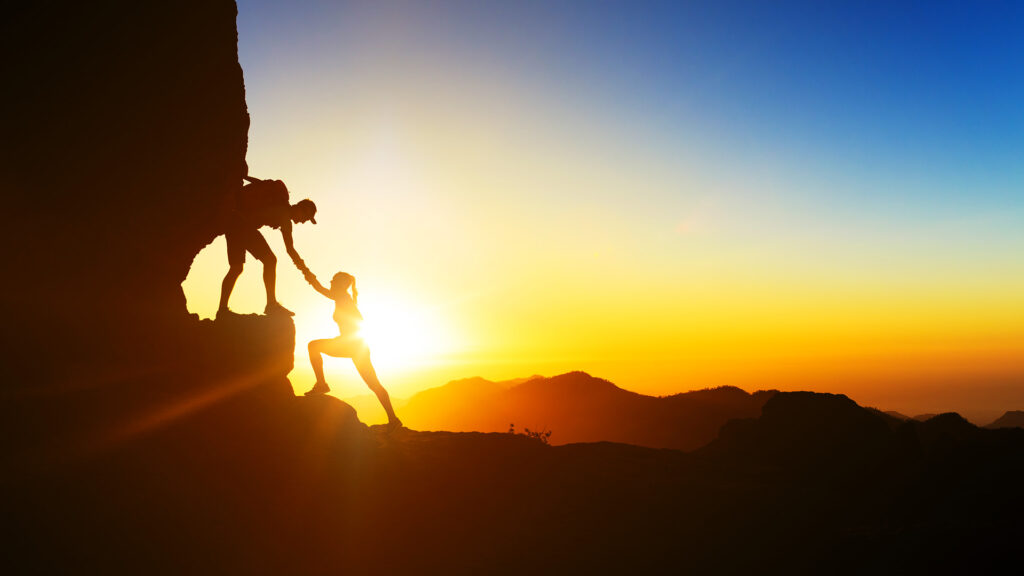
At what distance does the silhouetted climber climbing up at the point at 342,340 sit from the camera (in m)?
11.2

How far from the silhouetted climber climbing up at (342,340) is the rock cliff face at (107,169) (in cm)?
250

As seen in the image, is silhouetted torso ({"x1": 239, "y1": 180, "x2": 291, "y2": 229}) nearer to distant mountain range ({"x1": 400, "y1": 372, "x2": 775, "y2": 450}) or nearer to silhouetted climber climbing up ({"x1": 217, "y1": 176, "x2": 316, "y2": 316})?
silhouetted climber climbing up ({"x1": 217, "y1": 176, "x2": 316, "y2": 316})

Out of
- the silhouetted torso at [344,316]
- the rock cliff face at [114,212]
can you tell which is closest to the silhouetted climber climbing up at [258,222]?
the rock cliff face at [114,212]

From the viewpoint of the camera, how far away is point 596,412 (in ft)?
280

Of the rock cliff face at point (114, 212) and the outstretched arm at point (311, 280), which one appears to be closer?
the rock cliff face at point (114, 212)

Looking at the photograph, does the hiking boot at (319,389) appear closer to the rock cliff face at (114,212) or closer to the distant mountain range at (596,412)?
the rock cliff face at (114,212)

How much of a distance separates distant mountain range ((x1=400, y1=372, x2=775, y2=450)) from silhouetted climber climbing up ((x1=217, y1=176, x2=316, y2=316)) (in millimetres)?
40050

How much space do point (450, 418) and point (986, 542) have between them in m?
107

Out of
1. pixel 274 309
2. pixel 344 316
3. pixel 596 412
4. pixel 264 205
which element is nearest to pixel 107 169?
pixel 264 205

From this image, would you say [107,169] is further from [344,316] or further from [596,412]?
[596,412]

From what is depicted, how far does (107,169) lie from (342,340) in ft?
16.4

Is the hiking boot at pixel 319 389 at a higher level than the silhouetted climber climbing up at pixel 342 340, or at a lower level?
lower

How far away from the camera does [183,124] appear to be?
9438 millimetres

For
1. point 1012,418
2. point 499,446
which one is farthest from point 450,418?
point 1012,418
